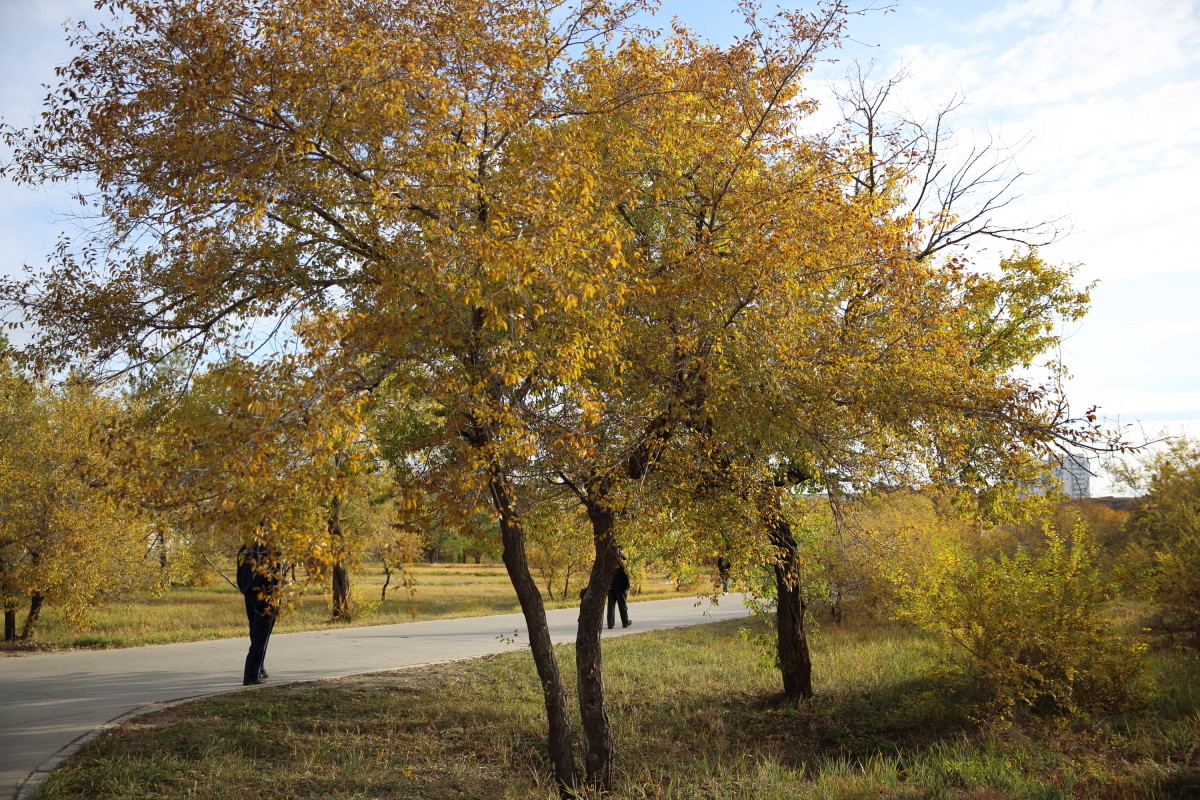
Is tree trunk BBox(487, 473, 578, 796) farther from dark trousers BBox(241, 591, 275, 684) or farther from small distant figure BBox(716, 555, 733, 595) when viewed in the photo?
dark trousers BBox(241, 591, 275, 684)

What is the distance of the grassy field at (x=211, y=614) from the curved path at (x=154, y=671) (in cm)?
98

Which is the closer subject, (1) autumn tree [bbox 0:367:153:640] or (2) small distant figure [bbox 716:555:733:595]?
(2) small distant figure [bbox 716:555:733:595]

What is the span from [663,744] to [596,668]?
179cm

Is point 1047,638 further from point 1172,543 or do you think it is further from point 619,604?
point 619,604

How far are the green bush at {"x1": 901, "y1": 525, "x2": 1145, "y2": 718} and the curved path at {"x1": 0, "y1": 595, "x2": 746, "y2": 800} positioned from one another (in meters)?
3.71

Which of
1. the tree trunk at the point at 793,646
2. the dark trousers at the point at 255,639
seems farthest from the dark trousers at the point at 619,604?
the dark trousers at the point at 255,639

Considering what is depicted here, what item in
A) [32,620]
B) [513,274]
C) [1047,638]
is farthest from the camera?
[32,620]

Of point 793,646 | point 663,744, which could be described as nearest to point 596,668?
point 663,744

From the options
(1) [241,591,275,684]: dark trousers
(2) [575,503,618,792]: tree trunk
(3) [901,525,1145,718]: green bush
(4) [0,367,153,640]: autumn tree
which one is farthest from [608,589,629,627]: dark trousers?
(2) [575,503,618,792]: tree trunk

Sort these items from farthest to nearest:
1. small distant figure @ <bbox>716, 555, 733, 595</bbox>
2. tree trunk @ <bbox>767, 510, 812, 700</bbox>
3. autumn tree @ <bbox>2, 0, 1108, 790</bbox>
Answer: tree trunk @ <bbox>767, 510, 812, 700</bbox> → small distant figure @ <bbox>716, 555, 733, 595</bbox> → autumn tree @ <bbox>2, 0, 1108, 790</bbox>

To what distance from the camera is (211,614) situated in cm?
2102

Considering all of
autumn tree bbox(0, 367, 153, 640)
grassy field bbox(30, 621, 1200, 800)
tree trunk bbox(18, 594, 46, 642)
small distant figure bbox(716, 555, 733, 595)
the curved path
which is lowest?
grassy field bbox(30, 621, 1200, 800)

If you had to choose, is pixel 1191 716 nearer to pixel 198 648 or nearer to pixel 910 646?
pixel 910 646

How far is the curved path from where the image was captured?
7.30 meters
